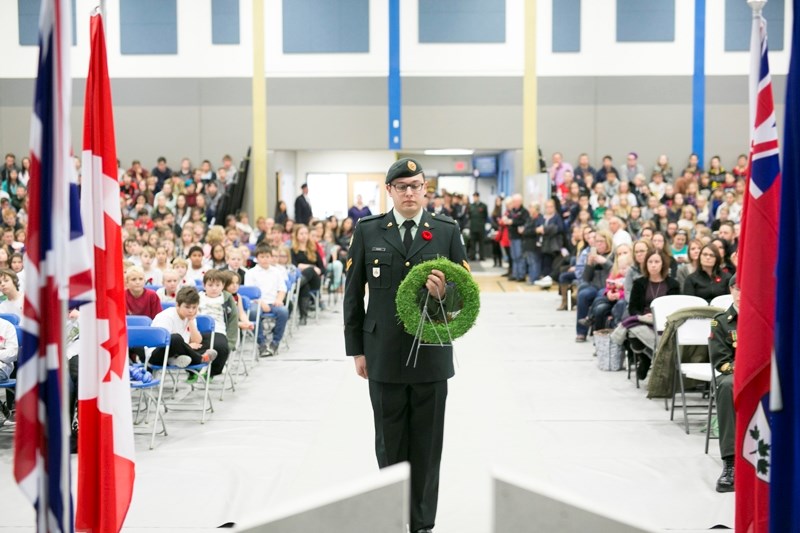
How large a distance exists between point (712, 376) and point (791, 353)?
14.0ft

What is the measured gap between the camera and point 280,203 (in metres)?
21.9

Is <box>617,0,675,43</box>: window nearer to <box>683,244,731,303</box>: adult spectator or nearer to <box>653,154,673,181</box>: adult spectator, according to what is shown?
<box>653,154,673,181</box>: adult spectator

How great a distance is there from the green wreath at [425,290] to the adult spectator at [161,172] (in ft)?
59.3

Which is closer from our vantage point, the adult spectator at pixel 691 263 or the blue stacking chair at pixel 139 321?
the blue stacking chair at pixel 139 321

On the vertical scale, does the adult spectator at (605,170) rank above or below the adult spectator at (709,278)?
above

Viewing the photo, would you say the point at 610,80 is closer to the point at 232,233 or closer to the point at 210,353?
the point at 232,233

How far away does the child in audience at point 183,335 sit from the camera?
8047 millimetres

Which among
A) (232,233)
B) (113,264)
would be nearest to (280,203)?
(232,233)

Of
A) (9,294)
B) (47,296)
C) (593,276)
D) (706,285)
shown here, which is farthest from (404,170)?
(593,276)

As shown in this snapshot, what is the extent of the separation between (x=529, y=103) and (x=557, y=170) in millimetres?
1901

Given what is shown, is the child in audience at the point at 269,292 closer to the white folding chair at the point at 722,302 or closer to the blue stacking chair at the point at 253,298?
the blue stacking chair at the point at 253,298

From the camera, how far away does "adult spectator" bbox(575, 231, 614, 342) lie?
1209 centimetres

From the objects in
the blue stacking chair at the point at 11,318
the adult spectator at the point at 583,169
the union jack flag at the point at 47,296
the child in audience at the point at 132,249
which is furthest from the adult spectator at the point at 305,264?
the union jack flag at the point at 47,296

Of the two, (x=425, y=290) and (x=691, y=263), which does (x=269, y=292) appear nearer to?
(x=691, y=263)
